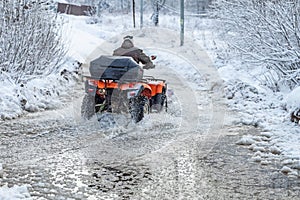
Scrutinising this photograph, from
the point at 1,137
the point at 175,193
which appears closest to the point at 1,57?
the point at 1,137

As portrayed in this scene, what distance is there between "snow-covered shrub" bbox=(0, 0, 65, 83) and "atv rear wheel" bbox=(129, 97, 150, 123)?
3.65m

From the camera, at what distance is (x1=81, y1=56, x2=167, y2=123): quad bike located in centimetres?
853

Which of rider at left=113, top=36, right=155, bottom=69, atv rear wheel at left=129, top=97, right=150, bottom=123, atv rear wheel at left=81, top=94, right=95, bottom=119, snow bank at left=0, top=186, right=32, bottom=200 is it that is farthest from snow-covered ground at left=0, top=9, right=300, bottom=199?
rider at left=113, top=36, right=155, bottom=69

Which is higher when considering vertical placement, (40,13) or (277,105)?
(40,13)

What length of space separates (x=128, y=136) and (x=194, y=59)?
42.5 feet

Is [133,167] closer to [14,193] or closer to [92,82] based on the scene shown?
[14,193]

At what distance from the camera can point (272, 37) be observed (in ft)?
37.6

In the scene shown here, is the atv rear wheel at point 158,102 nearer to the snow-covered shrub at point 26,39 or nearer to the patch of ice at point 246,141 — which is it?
the patch of ice at point 246,141

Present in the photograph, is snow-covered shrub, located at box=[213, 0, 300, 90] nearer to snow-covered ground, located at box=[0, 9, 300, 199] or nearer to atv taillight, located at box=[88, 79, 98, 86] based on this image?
snow-covered ground, located at box=[0, 9, 300, 199]

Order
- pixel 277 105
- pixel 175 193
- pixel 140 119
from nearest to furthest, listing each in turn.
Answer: pixel 175 193 < pixel 140 119 < pixel 277 105

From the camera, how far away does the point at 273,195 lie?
218 inches

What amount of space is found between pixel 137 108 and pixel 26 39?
154 inches

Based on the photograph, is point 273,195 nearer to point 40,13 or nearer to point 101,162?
point 101,162

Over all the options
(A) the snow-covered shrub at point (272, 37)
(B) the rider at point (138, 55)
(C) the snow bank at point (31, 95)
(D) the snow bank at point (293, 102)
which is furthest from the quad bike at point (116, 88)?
(A) the snow-covered shrub at point (272, 37)
